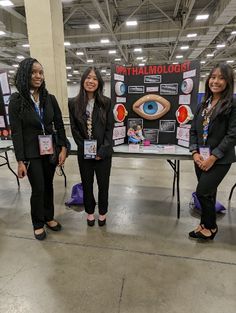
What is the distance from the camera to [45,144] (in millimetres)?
1702

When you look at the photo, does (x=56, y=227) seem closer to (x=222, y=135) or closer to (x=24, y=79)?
(x=24, y=79)

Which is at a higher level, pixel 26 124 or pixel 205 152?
pixel 26 124

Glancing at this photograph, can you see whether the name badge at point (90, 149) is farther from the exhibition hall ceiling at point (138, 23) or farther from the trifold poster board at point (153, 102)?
the exhibition hall ceiling at point (138, 23)

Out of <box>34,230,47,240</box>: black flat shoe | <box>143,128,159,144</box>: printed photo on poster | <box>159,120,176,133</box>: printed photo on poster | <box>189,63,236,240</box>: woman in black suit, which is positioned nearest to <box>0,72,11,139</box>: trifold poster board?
<box>34,230,47,240</box>: black flat shoe

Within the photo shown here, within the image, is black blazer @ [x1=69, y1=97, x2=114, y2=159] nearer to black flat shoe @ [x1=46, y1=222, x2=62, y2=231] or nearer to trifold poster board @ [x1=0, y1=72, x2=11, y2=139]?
black flat shoe @ [x1=46, y1=222, x2=62, y2=231]

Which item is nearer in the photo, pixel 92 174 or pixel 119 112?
pixel 92 174

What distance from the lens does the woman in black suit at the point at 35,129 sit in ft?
5.22

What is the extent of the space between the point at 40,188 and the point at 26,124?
52 centimetres

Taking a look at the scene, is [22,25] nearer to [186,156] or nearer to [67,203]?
[67,203]

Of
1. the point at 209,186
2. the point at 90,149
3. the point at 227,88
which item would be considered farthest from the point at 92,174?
the point at 227,88

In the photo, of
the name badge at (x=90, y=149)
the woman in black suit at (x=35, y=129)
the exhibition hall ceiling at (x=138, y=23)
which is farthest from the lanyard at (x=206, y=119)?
the exhibition hall ceiling at (x=138, y=23)

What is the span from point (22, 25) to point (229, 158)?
744cm

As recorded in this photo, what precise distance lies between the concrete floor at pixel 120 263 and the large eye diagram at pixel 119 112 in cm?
101

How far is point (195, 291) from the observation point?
54.3 inches
